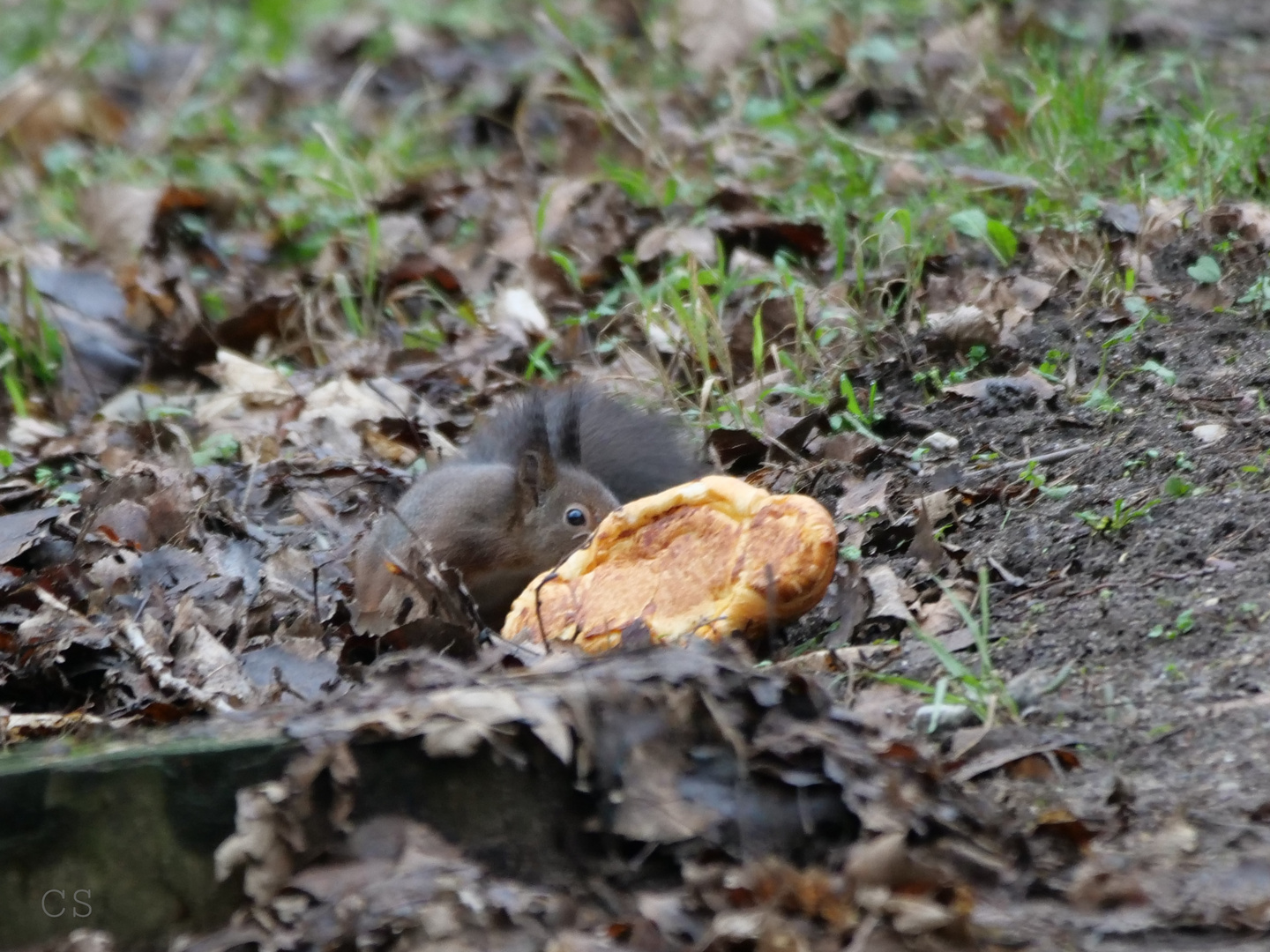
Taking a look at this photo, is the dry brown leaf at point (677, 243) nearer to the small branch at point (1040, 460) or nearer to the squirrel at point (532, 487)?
the squirrel at point (532, 487)

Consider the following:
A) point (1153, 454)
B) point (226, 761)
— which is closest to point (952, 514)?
point (1153, 454)

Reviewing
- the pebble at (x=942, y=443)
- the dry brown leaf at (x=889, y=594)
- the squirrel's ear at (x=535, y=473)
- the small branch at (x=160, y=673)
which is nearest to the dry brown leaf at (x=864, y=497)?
the pebble at (x=942, y=443)

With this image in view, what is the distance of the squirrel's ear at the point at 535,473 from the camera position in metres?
4.44

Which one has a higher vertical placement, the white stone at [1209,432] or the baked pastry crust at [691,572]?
the baked pastry crust at [691,572]

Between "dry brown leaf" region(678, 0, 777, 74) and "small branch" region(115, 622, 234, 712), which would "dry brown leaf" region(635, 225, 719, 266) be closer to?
"dry brown leaf" region(678, 0, 777, 74)

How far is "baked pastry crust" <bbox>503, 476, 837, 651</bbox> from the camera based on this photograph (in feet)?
10.3

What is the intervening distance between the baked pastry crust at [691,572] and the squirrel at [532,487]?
0.68 metres

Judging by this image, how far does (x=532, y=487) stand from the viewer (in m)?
4.45

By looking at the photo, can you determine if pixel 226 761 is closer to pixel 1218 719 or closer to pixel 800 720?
pixel 800 720

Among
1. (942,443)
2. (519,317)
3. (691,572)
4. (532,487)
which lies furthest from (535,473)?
(519,317)

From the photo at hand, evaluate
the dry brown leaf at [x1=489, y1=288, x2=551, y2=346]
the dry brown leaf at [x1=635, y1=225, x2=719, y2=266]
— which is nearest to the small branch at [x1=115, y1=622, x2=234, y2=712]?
the dry brown leaf at [x1=489, y1=288, x2=551, y2=346]

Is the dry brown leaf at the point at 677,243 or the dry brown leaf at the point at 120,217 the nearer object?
the dry brown leaf at the point at 677,243

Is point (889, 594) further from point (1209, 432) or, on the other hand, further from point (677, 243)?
point (677, 243)

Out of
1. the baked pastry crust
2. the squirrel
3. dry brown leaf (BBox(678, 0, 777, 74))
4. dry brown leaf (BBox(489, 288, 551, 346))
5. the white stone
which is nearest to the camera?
the baked pastry crust
